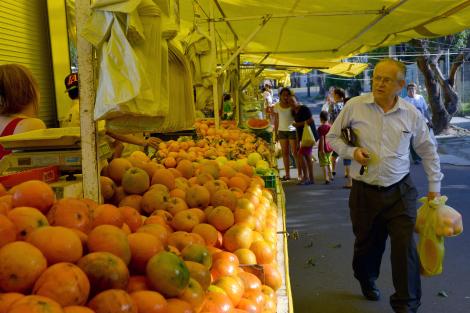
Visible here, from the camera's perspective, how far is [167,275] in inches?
59.5

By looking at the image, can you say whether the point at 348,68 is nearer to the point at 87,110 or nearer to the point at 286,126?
the point at 286,126

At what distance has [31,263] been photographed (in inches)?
51.9

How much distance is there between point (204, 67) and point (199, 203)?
4585mm

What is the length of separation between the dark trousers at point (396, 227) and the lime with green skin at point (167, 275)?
8.41 feet

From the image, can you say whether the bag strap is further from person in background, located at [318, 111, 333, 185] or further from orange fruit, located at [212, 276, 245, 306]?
person in background, located at [318, 111, 333, 185]

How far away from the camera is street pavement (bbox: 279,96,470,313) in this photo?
4223 millimetres

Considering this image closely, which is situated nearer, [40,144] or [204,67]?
[40,144]

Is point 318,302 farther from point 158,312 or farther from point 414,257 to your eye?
point 158,312

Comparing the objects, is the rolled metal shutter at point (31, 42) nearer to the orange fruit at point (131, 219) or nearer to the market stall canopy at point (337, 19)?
the market stall canopy at point (337, 19)

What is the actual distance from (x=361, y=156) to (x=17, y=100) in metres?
2.39

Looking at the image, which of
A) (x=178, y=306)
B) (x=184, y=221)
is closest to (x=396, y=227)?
(x=184, y=221)

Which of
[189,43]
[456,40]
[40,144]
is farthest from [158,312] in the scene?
[456,40]

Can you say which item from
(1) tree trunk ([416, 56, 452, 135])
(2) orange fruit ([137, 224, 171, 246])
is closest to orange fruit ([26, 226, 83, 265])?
(2) orange fruit ([137, 224, 171, 246])

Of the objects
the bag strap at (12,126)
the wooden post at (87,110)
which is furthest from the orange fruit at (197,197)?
the bag strap at (12,126)
